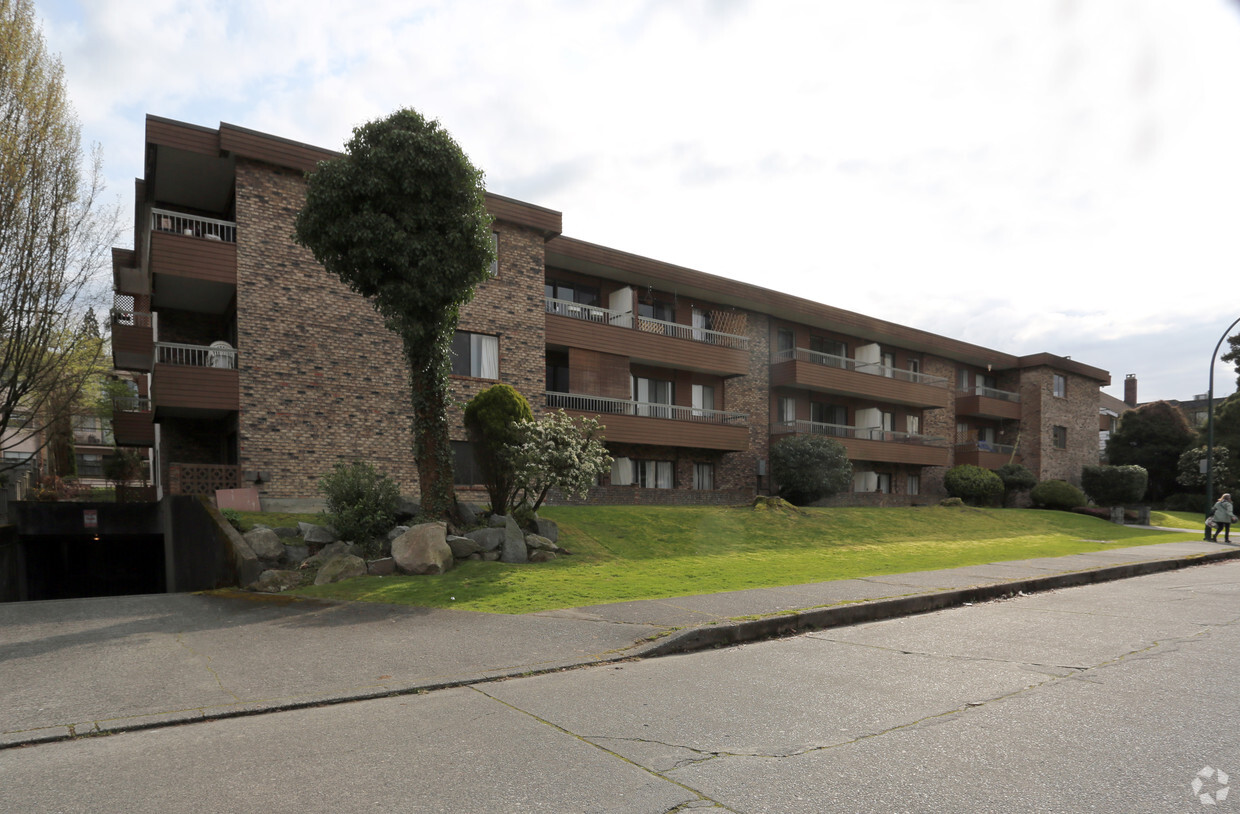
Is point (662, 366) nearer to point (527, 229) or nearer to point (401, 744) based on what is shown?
point (527, 229)

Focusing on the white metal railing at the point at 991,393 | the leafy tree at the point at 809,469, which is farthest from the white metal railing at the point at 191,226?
the white metal railing at the point at 991,393

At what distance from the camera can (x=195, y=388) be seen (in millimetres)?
18453

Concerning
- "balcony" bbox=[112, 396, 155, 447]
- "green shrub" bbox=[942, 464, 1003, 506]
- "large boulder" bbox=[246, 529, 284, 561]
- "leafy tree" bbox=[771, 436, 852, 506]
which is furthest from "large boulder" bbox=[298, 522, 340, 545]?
"green shrub" bbox=[942, 464, 1003, 506]

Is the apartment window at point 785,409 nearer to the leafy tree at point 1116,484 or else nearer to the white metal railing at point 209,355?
the leafy tree at point 1116,484

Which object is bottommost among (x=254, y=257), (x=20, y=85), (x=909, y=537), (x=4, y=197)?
(x=909, y=537)

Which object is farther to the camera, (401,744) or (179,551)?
(179,551)

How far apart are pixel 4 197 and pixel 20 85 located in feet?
10.4

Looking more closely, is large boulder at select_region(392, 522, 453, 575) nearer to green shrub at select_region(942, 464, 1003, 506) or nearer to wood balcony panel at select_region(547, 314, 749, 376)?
wood balcony panel at select_region(547, 314, 749, 376)

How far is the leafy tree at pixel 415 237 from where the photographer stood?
14.0 m

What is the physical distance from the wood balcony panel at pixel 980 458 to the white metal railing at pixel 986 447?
16 cm

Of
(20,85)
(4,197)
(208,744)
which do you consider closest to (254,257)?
(4,197)

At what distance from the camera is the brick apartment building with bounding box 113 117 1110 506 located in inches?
747

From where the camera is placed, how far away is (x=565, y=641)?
25.2 ft

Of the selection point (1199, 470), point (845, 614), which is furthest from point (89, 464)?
point (1199, 470)
